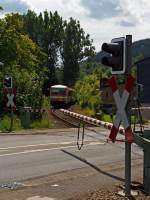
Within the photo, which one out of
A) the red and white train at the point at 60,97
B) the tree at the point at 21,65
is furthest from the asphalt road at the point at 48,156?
the red and white train at the point at 60,97

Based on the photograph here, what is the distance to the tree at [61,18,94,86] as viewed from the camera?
4208 inches

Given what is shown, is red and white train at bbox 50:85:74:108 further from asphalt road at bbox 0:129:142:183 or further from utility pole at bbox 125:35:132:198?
utility pole at bbox 125:35:132:198

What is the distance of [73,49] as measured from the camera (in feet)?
355

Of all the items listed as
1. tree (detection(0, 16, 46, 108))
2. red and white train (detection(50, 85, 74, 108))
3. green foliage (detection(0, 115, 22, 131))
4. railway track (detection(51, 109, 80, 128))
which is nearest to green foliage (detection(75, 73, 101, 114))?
A: red and white train (detection(50, 85, 74, 108))

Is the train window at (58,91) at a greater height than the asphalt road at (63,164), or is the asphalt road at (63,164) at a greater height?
the train window at (58,91)

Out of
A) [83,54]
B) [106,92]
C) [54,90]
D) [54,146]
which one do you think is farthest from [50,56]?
[54,146]

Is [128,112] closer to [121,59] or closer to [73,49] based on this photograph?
[121,59]

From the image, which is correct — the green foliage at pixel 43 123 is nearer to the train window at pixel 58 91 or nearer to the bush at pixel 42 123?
the bush at pixel 42 123

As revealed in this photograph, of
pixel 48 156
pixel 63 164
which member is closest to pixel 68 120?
pixel 48 156

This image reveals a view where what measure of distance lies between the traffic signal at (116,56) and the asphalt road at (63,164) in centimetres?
257

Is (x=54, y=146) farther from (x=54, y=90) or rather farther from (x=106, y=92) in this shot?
(x=54, y=90)

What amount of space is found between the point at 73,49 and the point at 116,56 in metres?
97.0

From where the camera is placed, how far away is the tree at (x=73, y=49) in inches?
4208

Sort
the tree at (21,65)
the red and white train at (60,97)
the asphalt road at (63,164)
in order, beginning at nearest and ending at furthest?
the asphalt road at (63,164) < the tree at (21,65) < the red and white train at (60,97)
